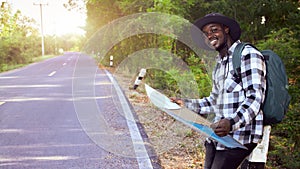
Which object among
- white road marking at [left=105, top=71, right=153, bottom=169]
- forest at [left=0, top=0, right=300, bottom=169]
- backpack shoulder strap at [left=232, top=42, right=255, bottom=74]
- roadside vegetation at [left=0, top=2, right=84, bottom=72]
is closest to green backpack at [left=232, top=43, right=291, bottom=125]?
backpack shoulder strap at [left=232, top=42, right=255, bottom=74]

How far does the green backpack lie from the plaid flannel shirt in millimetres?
38

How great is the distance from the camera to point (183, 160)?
3912 mm

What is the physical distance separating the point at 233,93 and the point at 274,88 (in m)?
0.23

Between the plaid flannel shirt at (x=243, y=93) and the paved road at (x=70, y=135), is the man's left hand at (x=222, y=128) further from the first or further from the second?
the paved road at (x=70, y=135)

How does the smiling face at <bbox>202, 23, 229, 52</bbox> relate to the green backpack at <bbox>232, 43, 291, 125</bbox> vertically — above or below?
above

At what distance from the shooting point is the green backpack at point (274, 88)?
5.67 feet

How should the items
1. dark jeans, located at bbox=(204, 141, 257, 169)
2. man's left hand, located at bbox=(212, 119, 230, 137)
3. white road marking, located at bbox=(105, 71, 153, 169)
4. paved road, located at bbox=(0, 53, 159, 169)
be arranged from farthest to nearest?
paved road, located at bbox=(0, 53, 159, 169) < white road marking, located at bbox=(105, 71, 153, 169) < dark jeans, located at bbox=(204, 141, 257, 169) < man's left hand, located at bbox=(212, 119, 230, 137)

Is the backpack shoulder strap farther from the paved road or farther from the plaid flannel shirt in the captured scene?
the paved road

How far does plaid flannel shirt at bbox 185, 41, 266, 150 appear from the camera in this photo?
1.66 m

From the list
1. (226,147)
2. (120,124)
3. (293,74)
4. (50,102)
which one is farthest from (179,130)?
(50,102)

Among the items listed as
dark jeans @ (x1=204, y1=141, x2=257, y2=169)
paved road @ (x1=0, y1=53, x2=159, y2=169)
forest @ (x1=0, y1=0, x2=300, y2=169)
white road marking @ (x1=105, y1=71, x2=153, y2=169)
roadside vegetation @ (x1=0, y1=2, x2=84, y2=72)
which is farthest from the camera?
roadside vegetation @ (x1=0, y1=2, x2=84, y2=72)

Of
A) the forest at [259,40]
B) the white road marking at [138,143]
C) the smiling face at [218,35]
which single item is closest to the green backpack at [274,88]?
the smiling face at [218,35]

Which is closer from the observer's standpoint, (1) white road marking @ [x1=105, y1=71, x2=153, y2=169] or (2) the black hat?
(2) the black hat

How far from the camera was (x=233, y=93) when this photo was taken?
1805mm
